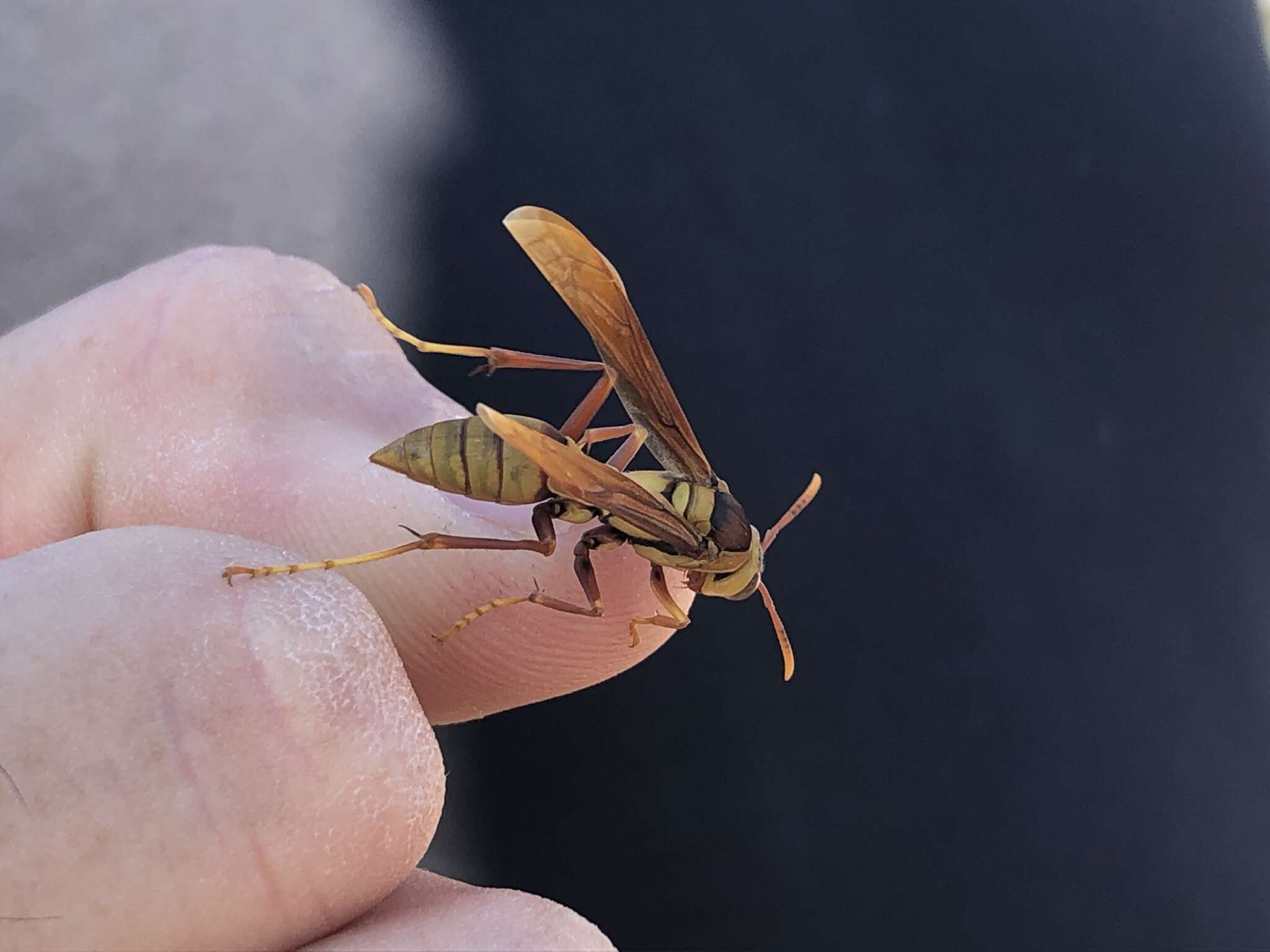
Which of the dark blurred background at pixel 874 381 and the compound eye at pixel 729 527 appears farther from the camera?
the dark blurred background at pixel 874 381

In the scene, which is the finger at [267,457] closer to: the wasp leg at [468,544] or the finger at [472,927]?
the wasp leg at [468,544]

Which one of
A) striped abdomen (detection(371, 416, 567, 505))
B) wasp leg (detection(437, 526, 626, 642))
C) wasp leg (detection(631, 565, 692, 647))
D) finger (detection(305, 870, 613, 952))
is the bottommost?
finger (detection(305, 870, 613, 952))

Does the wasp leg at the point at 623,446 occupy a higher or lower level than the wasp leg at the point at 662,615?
higher

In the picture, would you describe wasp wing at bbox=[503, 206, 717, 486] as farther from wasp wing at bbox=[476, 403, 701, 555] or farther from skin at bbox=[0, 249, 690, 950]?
skin at bbox=[0, 249, 690, 950]

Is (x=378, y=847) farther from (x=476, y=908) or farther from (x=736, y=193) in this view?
(x=736, y=193)

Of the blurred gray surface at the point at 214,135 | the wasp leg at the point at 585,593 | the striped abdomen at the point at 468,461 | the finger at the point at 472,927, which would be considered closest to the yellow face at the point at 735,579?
the wasp leg at the point at 585,593

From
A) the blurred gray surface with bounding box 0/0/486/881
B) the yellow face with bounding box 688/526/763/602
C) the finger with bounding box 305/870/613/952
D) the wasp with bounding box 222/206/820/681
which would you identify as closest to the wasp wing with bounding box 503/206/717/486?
the wasp with bounding box 222/206/820/681

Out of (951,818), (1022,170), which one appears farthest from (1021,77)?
(951,818)

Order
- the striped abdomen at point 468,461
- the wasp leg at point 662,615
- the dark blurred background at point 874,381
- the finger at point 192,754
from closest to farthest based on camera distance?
1. the finger at point 192,754
2. the striped abdomen at point 468,461
3. the wasp leg at point 662,615
4. the dark blurred background at point 874,381
